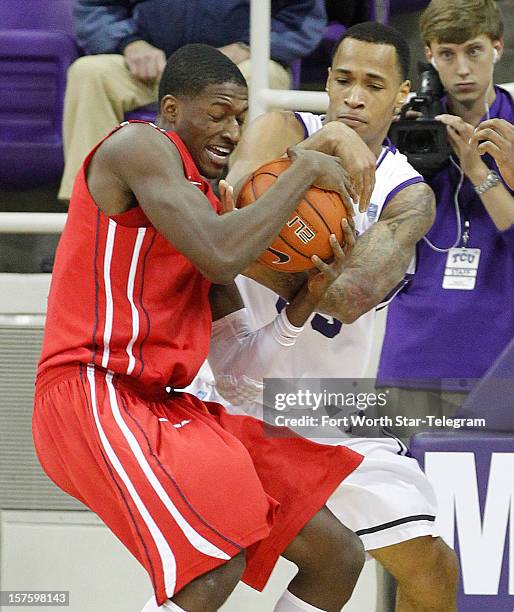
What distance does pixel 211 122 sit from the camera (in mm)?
3170

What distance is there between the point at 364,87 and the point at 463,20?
0.59 meters

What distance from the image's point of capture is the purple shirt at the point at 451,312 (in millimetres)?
4199

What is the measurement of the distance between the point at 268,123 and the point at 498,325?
1.06 m

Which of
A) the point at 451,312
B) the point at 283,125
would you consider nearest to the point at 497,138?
the point at 451,312

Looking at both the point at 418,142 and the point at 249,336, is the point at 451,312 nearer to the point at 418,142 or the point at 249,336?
the point at 418,142

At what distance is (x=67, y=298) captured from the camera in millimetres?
3088

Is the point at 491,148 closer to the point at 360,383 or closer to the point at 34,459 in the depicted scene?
the point at 360,383

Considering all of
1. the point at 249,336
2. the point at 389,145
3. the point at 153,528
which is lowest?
the point at 153,528

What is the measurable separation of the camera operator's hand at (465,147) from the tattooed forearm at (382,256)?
324 millimetres

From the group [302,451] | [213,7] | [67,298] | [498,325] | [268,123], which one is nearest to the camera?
[67,298]

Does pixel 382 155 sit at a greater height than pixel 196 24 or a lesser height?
lesser

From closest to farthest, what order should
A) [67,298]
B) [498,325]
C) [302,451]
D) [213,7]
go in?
1. [67,298]
2. [302,451]
3. [498,325]
4. [213,7]

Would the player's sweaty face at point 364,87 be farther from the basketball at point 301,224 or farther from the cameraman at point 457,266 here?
the basketball at point 301,224

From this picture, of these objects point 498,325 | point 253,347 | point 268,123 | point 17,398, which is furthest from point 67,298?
point 498,325
